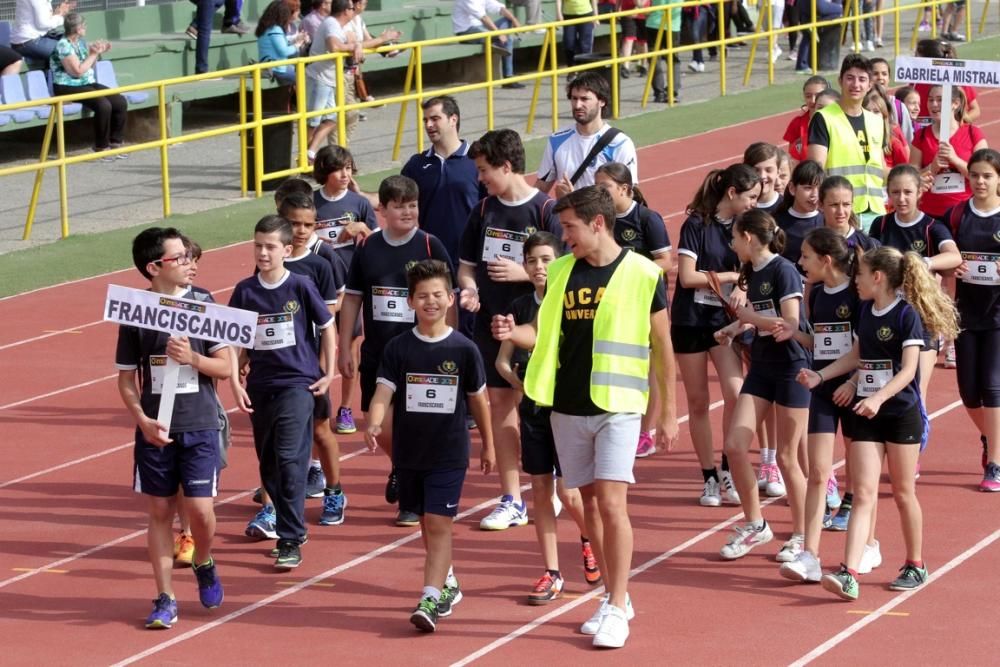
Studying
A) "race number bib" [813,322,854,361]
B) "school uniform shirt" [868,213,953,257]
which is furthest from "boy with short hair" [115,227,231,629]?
"school uniform shirt" [868,213,953,257]

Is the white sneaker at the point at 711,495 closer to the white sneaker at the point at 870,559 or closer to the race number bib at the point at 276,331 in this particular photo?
the white sneaker at the point at 870,559

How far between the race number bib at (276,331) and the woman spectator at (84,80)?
11839 mm

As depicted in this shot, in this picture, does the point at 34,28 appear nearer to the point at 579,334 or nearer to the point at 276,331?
the point at 276,331

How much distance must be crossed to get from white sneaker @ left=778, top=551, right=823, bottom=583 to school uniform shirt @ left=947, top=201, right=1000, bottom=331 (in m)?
2.29

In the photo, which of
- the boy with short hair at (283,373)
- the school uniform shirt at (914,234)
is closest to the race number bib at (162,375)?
the boy with short hair at (283,373)

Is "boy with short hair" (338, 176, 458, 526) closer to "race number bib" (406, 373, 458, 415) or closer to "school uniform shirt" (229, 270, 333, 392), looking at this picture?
"school uniform shirt" (229, 270, 333, 392)

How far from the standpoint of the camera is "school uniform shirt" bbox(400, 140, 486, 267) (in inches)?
448

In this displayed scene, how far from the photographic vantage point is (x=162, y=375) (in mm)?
8359

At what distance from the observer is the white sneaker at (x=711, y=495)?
1005cm

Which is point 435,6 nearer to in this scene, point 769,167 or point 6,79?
point 6,79

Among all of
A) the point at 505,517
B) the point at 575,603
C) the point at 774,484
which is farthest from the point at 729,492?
the point at 575,603

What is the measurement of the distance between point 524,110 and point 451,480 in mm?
17886

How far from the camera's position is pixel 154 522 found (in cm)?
835

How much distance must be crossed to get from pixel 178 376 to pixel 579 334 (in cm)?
188
